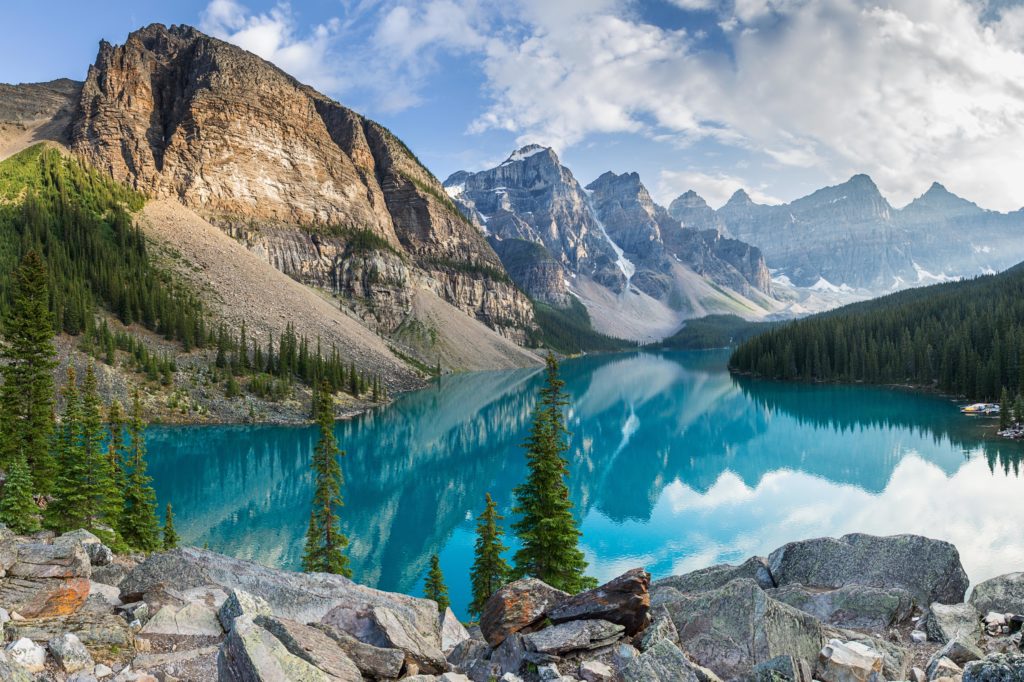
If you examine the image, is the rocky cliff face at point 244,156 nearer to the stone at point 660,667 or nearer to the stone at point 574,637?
the stone at point 574,637

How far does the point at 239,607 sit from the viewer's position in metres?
9.72

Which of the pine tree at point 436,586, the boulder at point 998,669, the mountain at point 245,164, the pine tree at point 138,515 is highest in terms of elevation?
the mountain at point 245,164

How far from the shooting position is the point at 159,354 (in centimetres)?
7919

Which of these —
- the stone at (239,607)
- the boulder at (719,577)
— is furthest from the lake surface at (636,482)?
the stone at (239,607)

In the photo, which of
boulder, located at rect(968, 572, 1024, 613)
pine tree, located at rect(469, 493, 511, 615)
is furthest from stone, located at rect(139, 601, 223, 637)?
boulder, located at rect(968, 572, 1024, 613)

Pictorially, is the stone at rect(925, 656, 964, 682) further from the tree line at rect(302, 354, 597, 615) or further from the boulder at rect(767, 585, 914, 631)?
the tree line at rect(302, 354, 597, 615)

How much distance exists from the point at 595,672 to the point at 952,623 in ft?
24.9

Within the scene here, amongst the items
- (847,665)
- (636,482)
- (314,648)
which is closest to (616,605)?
(847,665)

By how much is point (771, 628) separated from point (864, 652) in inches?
55.0

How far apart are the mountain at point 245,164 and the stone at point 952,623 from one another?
121671 millimetres

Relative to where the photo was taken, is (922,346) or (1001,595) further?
(922,346)

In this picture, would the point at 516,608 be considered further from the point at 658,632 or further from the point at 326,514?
the point at 326,514

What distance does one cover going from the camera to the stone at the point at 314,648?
7539mm

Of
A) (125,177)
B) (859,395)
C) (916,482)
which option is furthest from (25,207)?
(859,395)
